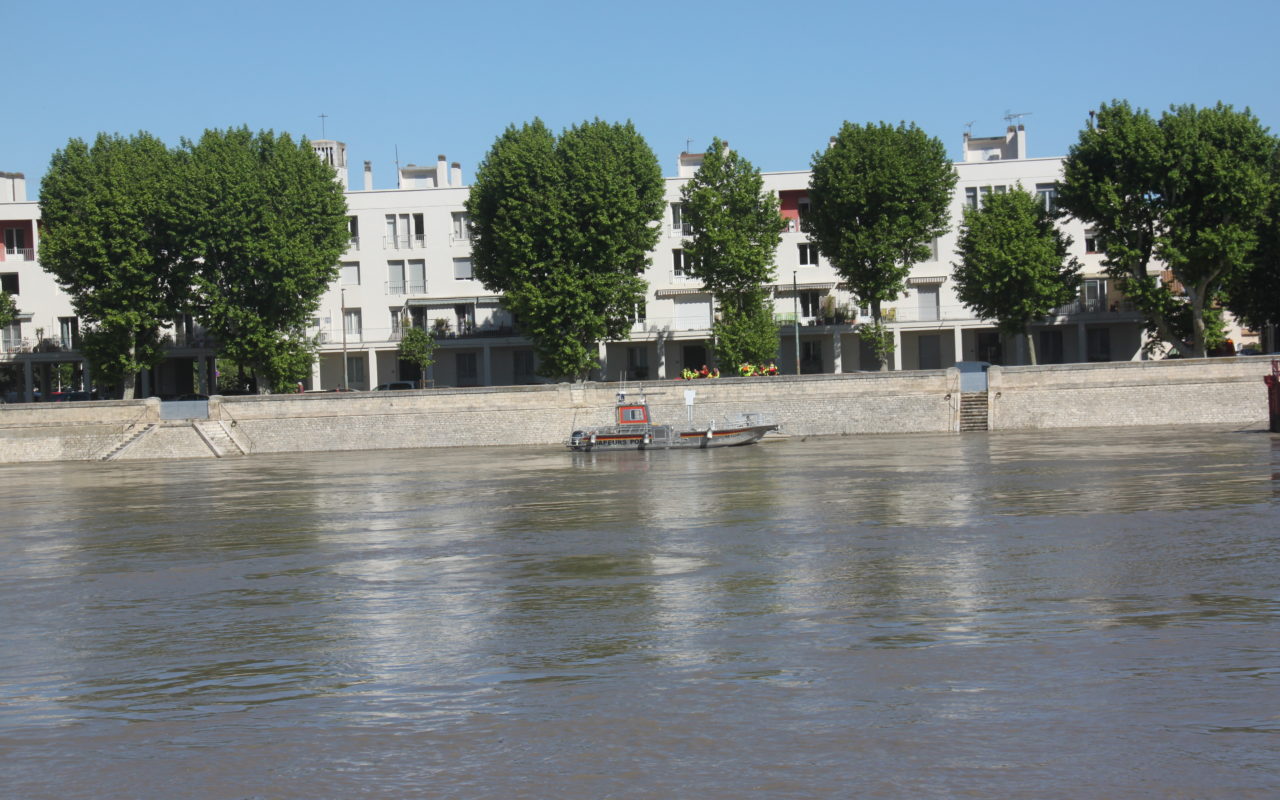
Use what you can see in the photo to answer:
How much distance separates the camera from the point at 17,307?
2908 inches

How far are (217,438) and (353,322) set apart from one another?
16822 millimetres

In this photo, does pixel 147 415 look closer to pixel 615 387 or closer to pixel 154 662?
pixel 615 387

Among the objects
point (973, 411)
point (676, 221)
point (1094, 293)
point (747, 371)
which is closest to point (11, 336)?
point (676, 221)

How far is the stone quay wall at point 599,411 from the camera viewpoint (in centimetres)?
5503

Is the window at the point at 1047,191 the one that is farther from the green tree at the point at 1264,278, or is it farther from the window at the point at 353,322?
the window at the point at 353,322

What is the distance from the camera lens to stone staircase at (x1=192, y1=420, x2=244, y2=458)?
58.4 meters

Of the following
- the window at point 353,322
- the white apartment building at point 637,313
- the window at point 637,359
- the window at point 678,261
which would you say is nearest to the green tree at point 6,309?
the white apartment building at point 637,313

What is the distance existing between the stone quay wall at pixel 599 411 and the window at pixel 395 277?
15.8 meters

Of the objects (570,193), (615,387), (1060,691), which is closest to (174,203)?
(570,193)

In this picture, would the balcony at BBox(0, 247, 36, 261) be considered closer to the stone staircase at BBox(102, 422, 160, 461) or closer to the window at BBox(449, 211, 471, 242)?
the stone staircase at BBox(102, 422, 160, 461)

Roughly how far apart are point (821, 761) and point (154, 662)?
8.39m

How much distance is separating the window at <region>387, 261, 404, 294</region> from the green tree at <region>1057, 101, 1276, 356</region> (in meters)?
35.4

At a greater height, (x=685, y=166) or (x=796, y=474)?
(x=685, y=166)

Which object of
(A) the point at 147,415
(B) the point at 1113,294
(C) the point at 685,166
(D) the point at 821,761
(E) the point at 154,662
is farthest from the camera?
(C) the point at 685,166
